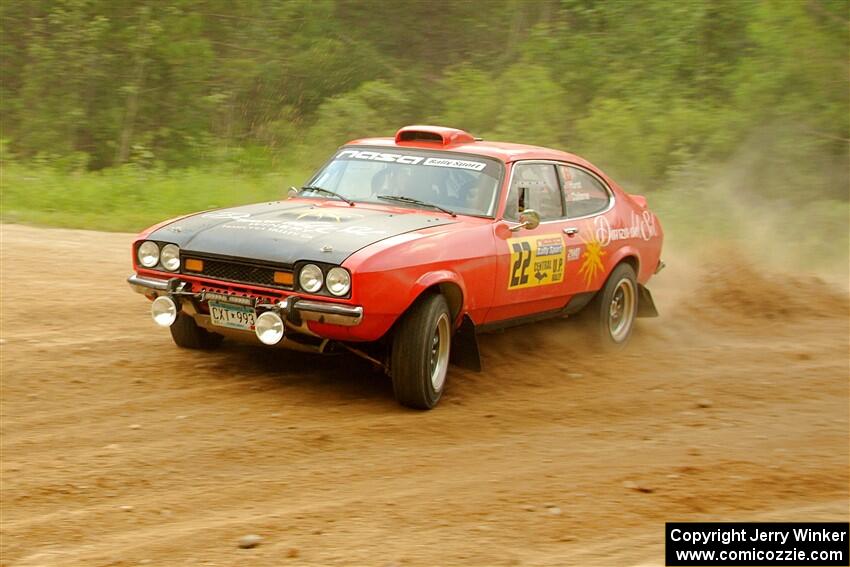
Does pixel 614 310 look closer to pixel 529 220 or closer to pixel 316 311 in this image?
pixel 529 220

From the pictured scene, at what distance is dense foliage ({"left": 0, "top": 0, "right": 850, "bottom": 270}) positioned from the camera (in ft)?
53.0

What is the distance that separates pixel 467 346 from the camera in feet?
21.7

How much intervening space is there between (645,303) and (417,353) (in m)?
3.16

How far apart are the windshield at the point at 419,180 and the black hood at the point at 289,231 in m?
0.26

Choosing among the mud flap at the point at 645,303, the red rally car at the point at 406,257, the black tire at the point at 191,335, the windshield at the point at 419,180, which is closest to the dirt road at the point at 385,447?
the black tire at the point at 191,335

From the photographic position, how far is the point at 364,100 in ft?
66.0

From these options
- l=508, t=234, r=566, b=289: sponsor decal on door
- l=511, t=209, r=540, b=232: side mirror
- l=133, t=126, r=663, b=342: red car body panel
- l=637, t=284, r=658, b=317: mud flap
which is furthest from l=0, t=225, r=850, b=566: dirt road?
l=511, t=209, r=540, b=232: side mirror

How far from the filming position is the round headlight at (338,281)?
5.73m

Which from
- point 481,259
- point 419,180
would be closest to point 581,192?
point 419,180

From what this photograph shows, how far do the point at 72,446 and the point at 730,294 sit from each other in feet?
22.0

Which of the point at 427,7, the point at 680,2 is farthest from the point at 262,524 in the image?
the point at 427,7

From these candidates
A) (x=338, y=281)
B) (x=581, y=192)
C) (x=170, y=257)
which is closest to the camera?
(x=338, y=281)

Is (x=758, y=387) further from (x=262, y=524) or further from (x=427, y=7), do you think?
(x=427, y=7)

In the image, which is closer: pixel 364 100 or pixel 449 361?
pixel 449 361
